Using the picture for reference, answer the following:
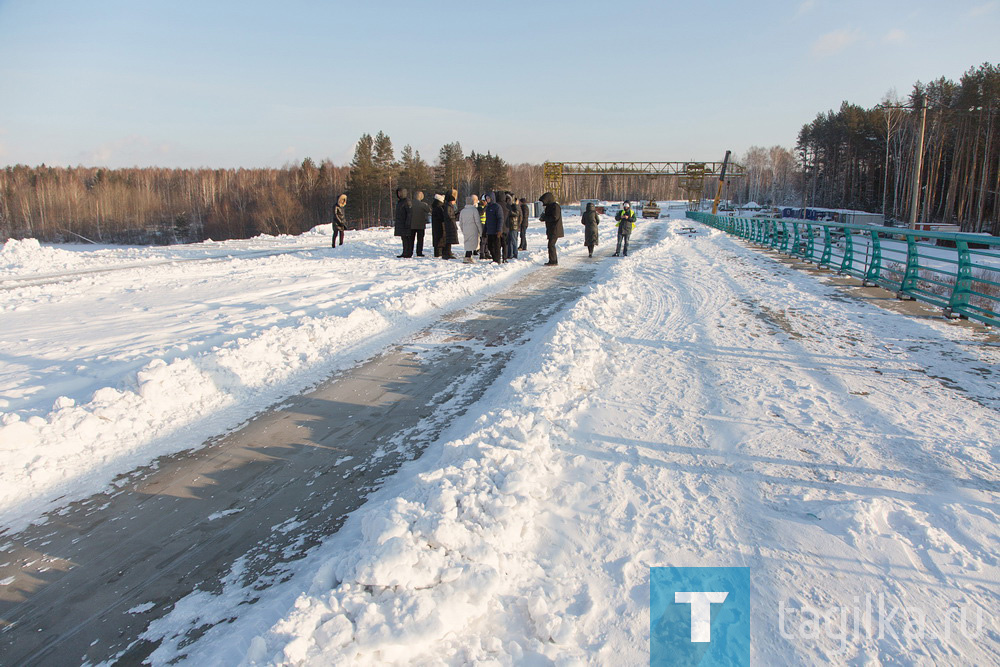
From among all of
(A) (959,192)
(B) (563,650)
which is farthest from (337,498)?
(A) (959,192)

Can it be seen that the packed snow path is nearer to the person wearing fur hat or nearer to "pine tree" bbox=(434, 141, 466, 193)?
the person wearing fur hat

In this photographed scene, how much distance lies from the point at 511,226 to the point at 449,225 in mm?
1857

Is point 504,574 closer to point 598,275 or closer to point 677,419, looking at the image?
point 677,419

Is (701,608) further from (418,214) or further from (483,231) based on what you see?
(418,214)

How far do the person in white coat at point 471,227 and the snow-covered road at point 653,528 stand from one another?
956cm

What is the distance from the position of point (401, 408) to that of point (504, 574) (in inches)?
97.9

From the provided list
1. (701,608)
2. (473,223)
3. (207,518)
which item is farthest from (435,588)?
(473,223)

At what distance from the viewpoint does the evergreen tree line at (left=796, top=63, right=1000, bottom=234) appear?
4625 centimetres

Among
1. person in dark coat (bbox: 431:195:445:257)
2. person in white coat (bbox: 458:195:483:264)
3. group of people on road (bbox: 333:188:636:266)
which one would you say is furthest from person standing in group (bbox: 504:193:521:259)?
person in dark coat (bbox: 431:195:445:257)

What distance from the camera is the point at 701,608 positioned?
244 cm

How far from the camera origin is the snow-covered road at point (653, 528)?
223 centimetres

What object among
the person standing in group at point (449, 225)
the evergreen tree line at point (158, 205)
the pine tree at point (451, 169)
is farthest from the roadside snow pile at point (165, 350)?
the pine tree at point (451, 169)

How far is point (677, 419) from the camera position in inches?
176

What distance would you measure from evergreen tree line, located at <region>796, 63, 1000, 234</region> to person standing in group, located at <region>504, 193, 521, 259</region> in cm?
2909
